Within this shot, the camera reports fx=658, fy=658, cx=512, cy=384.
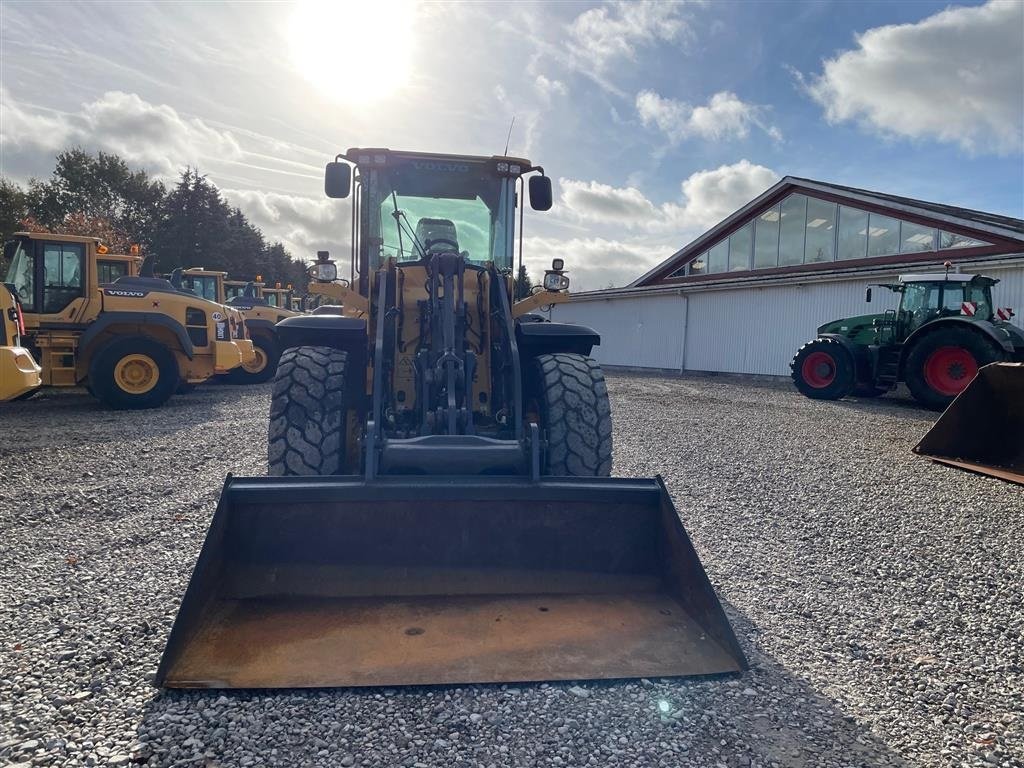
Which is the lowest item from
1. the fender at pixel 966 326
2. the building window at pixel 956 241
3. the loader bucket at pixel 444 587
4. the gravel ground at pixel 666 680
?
the gravel ground at pixel 666 680

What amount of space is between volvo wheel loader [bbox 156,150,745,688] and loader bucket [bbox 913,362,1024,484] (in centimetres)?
515

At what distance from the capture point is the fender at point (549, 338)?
4.49m

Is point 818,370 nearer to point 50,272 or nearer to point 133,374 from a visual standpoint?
point 133,374

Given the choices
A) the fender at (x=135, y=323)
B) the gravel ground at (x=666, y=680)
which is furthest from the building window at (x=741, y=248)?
the fender at (x=135, y=323)

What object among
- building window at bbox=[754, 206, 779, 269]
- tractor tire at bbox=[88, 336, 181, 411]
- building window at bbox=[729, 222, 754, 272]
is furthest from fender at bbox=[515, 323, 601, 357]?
building window at bbox=[729, 222, 754, 272]

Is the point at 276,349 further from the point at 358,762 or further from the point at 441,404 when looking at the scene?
the point at 358,762

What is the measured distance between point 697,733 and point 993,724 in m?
1.08

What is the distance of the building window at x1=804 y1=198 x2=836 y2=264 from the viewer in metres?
20.2

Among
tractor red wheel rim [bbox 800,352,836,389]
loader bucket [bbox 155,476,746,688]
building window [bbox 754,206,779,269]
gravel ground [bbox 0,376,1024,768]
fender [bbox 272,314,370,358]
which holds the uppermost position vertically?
building window [bbox 754,206,779,269]

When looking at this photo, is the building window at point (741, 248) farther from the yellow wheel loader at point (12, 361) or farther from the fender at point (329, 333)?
the fender at point (329, 333)

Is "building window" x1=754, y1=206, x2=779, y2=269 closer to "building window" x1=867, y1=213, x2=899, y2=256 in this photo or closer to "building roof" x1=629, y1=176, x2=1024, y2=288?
"building roof" x1=629, y1=176, x2=1024, y2=288

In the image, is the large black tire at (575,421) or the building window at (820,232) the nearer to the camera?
the large black tire at (575,421)

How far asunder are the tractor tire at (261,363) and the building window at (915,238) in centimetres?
1683

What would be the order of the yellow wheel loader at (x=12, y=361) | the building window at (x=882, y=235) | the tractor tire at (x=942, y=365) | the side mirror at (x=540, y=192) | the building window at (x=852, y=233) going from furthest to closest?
the building window at (x=852, y=233) < the building window at (x=882, y=235) < the tractor tire at (x=942, y=365) < the yellow wheel loader at (x=12, y=361) < the side mirror at (x=540, y=192)
